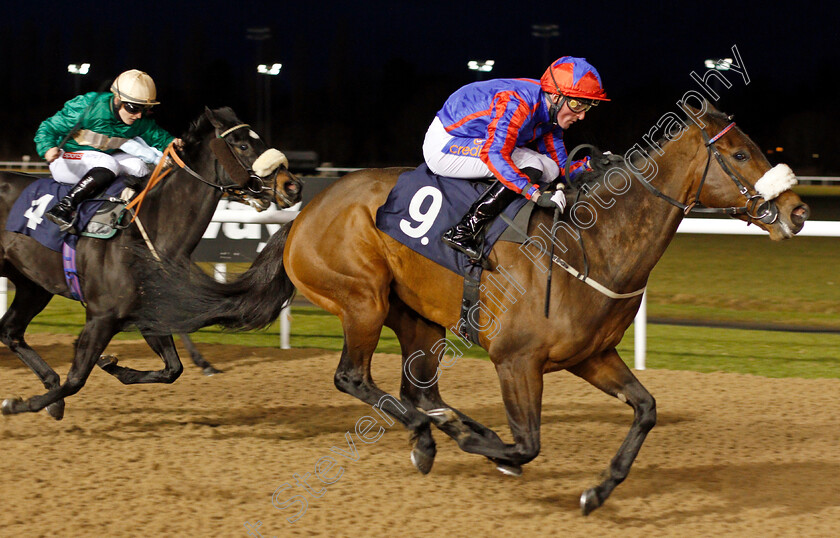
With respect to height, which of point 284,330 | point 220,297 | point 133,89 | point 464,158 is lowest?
point 284,330

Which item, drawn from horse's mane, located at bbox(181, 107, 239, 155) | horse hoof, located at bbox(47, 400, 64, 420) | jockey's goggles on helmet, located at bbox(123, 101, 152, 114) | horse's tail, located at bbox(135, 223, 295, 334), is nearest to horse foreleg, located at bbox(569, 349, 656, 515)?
horse's tail, located at bbox(135, 223, 295, 334)

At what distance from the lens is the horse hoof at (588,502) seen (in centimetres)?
331

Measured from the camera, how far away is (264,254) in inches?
169

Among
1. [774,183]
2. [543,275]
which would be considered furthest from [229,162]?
[774,183]

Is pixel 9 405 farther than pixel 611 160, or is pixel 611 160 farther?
pixel 9 405

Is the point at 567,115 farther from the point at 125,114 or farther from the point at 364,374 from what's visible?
the point at 125,114

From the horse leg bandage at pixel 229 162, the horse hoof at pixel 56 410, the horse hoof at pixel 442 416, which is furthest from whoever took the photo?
the horse leg bandage at pixel 229 162

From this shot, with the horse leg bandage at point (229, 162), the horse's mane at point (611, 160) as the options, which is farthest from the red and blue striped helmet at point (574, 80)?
A: the horse leg bandage at point (229, 162)

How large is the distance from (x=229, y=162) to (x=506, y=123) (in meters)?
1.71

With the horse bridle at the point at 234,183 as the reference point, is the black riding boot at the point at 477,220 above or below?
above

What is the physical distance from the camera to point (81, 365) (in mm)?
4371

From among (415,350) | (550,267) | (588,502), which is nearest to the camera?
(588,502)

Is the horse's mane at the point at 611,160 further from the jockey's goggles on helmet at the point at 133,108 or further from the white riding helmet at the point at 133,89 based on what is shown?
the jockey's goggles on helmet at the point at 133,108

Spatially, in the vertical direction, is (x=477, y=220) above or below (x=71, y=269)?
above
